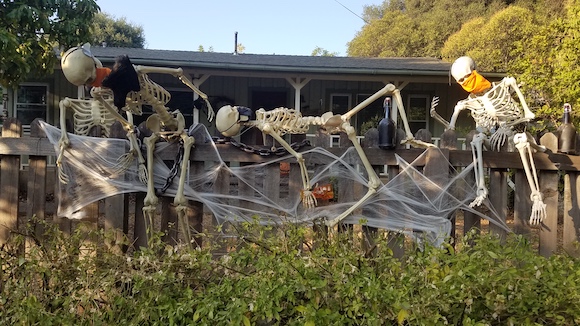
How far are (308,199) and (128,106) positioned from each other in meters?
1.33

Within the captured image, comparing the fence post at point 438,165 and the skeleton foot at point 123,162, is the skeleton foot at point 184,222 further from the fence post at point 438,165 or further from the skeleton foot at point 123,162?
the fence post at point 438,165

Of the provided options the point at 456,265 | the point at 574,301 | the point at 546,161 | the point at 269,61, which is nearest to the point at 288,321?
the point at 456,265

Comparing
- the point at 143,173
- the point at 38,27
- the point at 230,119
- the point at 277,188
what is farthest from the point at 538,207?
the point at 38,27

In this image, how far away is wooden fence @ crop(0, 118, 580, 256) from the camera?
3.54 meters

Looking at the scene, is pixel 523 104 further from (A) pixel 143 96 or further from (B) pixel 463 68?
(A) pixel 143 96

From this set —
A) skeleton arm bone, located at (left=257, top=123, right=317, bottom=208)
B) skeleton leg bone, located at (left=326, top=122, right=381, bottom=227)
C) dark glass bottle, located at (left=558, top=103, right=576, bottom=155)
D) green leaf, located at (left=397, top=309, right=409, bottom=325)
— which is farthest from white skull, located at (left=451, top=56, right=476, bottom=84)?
green leaf, located at (left=397, top=309, right=409, bottom=325)

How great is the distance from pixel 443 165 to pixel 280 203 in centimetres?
119

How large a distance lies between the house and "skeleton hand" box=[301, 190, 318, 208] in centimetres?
Result: 930

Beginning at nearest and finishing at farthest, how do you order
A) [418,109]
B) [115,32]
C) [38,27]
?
[38,27], [418,109], [115,32]

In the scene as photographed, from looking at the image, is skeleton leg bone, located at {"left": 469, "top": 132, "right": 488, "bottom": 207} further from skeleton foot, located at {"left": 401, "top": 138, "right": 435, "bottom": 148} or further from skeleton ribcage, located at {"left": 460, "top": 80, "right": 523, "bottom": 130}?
skeleton foot, located at {"left": 401, "top": 138, "right": 435, "bottom": 148}

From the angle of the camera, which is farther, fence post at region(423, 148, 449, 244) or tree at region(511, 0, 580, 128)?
tree at region(511, 0, 580, 128)

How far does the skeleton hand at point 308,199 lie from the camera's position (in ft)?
11.1

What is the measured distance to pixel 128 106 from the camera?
3215 mm

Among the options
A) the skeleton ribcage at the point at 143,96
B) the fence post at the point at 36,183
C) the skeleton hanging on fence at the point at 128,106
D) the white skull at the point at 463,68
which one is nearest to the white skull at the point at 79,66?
the skeleton hanging on fence at the point at 128,106
